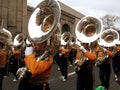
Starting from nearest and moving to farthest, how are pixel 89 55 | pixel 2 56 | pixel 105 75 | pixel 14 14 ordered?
pixel 89 55
pixel 2 56
pixel 105 75
pixel 14 14

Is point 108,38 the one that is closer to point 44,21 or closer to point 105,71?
point 105,71

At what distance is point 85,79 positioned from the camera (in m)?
8.27

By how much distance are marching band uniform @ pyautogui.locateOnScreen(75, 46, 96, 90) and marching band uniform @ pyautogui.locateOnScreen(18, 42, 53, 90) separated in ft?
8.28

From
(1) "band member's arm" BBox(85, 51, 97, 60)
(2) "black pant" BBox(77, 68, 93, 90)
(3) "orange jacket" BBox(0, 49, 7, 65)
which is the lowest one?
(2) "black pant" BBox(77, 68, 93, 90)

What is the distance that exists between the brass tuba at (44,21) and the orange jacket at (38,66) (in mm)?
285

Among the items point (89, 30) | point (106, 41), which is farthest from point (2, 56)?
point (106, 41)

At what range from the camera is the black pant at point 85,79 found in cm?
822

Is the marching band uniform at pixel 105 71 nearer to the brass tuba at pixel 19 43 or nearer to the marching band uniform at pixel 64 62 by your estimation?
the marching band uniform at pixel 64 62

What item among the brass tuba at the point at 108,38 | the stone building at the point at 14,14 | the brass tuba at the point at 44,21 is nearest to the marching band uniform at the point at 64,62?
the brass tuba at the point at 108,38

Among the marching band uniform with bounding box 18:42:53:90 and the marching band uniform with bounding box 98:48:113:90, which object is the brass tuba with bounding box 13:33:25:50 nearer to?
the marching band uniform with bounding box 98:48:113:90

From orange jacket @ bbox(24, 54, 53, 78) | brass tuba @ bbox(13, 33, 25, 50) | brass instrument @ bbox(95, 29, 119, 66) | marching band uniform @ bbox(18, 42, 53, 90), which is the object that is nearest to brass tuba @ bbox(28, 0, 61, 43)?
marching band uniform @ bbox(18, 42, 53, 90)

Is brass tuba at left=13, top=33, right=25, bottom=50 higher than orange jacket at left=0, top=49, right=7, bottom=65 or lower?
higher

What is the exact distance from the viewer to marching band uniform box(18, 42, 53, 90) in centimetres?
539

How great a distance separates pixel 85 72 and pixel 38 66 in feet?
9.94
